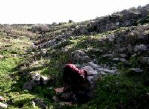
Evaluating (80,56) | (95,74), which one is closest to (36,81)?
(95,74)

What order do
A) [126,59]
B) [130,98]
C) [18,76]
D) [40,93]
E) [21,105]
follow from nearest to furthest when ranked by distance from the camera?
[130,98]
[21,105]
[40,93]
[126,59]
[18,76]

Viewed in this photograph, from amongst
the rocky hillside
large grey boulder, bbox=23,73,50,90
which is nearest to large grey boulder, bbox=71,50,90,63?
the rocky hillside

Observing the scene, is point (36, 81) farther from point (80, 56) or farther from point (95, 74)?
point (80, 56)

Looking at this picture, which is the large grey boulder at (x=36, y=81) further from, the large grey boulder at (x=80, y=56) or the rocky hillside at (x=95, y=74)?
the large grey boulder at (x=80, y=56)

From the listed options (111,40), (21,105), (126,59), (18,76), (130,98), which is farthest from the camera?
(111,40)

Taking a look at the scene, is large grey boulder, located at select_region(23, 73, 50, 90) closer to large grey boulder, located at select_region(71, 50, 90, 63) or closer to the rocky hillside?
the rocky hillside

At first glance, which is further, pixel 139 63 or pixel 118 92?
pixel 139 63

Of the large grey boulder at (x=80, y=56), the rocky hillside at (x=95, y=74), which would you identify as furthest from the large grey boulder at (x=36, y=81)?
the large grey boulder at (x=80, y=56)

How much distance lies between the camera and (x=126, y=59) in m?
31.3

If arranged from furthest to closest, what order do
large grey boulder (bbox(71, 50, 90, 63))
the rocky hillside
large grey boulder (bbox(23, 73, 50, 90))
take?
1. large grey boulder (bbox(71, 50, 90, 63))
2. large grey boulder (bbox(23, 73, 50, 90))
3. the rocky hillside

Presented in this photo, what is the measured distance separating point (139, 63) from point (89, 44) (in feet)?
37.0

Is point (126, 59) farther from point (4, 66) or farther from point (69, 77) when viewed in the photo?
point (4, 66)

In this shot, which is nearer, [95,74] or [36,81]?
[95,74]

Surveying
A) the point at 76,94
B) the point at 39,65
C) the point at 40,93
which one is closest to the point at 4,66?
the point at 39,65
